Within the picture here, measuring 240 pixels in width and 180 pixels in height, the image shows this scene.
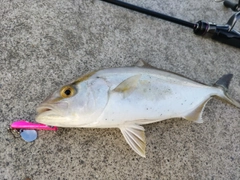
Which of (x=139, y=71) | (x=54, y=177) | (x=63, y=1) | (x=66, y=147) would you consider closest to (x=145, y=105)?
(x=139, y=71)

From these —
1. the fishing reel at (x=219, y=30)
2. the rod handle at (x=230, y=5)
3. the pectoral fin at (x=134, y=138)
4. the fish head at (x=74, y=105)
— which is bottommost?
the pectoral fin at (x=134, y=138)

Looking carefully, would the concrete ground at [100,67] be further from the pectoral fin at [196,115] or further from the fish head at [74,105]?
the fish head at [74,105]

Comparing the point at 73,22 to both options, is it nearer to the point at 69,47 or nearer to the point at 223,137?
the point at 69,47

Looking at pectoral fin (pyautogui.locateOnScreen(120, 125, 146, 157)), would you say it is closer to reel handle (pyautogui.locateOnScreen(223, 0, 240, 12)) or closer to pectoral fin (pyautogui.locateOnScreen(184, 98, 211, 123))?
pectoral fin (pyautogui.locateOnScreen(184, 98, 211, 123))

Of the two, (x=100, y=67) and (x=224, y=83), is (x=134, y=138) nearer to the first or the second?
(x=100, y=67)

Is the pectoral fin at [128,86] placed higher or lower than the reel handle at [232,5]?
lower

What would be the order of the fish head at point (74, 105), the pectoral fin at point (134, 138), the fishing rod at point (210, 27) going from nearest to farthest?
the fish head at point (74, 105) → the pectoral fin at point (134, 138) → the fishing rod at point (210, 27)

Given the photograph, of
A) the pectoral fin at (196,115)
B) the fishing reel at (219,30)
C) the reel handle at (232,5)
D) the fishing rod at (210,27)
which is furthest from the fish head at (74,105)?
the reel handle at (232,5)
